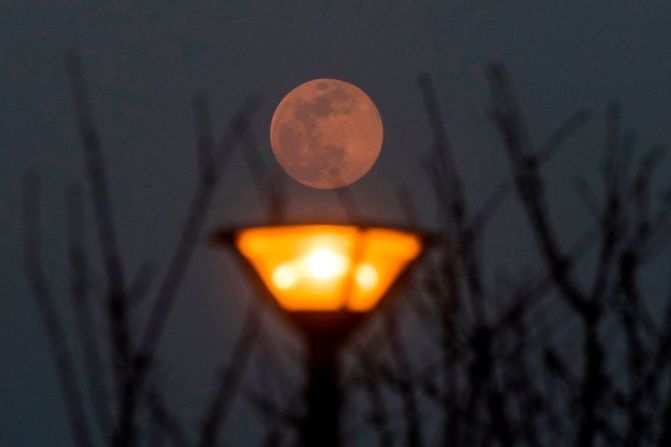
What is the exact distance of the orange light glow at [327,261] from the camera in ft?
18.5

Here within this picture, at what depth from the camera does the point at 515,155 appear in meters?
6.68

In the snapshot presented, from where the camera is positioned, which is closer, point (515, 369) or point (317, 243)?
point (317, 243)

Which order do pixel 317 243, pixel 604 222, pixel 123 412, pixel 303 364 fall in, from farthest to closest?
pixel 604 222 → pixel 303 364 → pixel 317 243 → pixel 123 412

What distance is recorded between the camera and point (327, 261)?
5664 millimetres

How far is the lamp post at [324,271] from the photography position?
5637 mm

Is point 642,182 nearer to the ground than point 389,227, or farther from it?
farther from it

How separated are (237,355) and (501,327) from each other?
199 cm

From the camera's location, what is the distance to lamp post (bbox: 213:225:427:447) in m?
5.64

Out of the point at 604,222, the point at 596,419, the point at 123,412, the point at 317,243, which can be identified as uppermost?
the point at 604,222

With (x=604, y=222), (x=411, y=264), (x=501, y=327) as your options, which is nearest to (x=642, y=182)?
(x=604, y=222)

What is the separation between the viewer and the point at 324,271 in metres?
5.70

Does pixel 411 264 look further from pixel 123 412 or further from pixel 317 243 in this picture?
pixel 123 412

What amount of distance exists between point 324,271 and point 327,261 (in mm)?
54

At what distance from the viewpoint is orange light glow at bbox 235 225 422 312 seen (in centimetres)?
563
